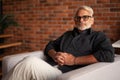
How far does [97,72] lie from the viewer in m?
1.84

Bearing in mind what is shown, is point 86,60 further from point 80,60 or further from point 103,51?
point 103,51

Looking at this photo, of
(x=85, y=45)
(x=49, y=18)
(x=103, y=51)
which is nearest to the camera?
(x=103, y=51)

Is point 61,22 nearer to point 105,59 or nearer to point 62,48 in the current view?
point 62,48

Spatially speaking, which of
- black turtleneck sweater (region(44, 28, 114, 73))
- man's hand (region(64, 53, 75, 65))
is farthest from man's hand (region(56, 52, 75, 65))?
black turtleneck sweater (region(44, 28, 114, 73))

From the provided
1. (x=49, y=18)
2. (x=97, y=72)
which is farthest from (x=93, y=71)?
(x=49, y=18)

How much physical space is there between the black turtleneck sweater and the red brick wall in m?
0.84

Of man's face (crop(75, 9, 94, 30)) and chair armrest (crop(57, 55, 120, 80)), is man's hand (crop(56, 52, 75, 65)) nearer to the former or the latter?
chair armrest (crop(57, 55, 120, 80))

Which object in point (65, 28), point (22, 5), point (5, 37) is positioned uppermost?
point (22, 5)

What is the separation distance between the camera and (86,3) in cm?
338

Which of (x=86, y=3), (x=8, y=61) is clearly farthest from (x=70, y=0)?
(x=8, y=61)

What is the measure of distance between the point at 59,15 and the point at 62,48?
128cm

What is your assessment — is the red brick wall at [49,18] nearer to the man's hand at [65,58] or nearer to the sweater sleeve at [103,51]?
the sweater sleeve at [103,51]

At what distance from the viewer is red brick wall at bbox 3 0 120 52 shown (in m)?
3.19

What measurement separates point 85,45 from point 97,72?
544 millimetres
